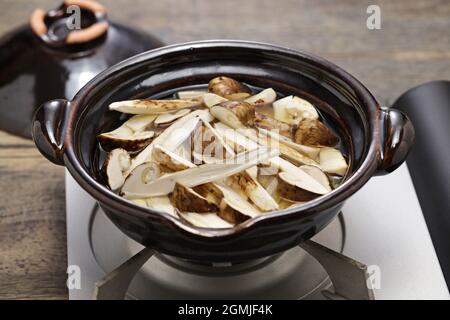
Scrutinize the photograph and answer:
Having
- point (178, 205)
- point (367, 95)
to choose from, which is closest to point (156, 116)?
point (178, 205)

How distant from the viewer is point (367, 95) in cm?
104

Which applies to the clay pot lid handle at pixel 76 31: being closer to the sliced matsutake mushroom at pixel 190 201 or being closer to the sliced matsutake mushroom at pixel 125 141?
the sliced matsutake mushroom at pixel 125 141

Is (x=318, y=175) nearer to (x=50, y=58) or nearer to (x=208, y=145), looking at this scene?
(x=208, y=145)

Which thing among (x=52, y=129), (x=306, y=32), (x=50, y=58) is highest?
(x=52, y=129)

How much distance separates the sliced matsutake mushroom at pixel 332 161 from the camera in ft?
3.42

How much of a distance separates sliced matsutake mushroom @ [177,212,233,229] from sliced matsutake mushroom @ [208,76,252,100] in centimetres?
24

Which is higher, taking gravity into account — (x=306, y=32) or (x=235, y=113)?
(x=235, y=113)

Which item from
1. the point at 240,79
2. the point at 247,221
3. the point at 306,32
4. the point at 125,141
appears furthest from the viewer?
the point at 306,32

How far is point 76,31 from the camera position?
4.86 ft

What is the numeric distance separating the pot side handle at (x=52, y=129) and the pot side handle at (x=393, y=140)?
418mm

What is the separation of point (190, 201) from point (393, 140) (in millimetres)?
274

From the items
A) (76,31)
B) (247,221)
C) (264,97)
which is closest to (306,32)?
(76,31)

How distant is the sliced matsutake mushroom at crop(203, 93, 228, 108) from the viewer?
44.4 inches

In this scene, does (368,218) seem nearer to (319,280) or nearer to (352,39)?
(319,280)
